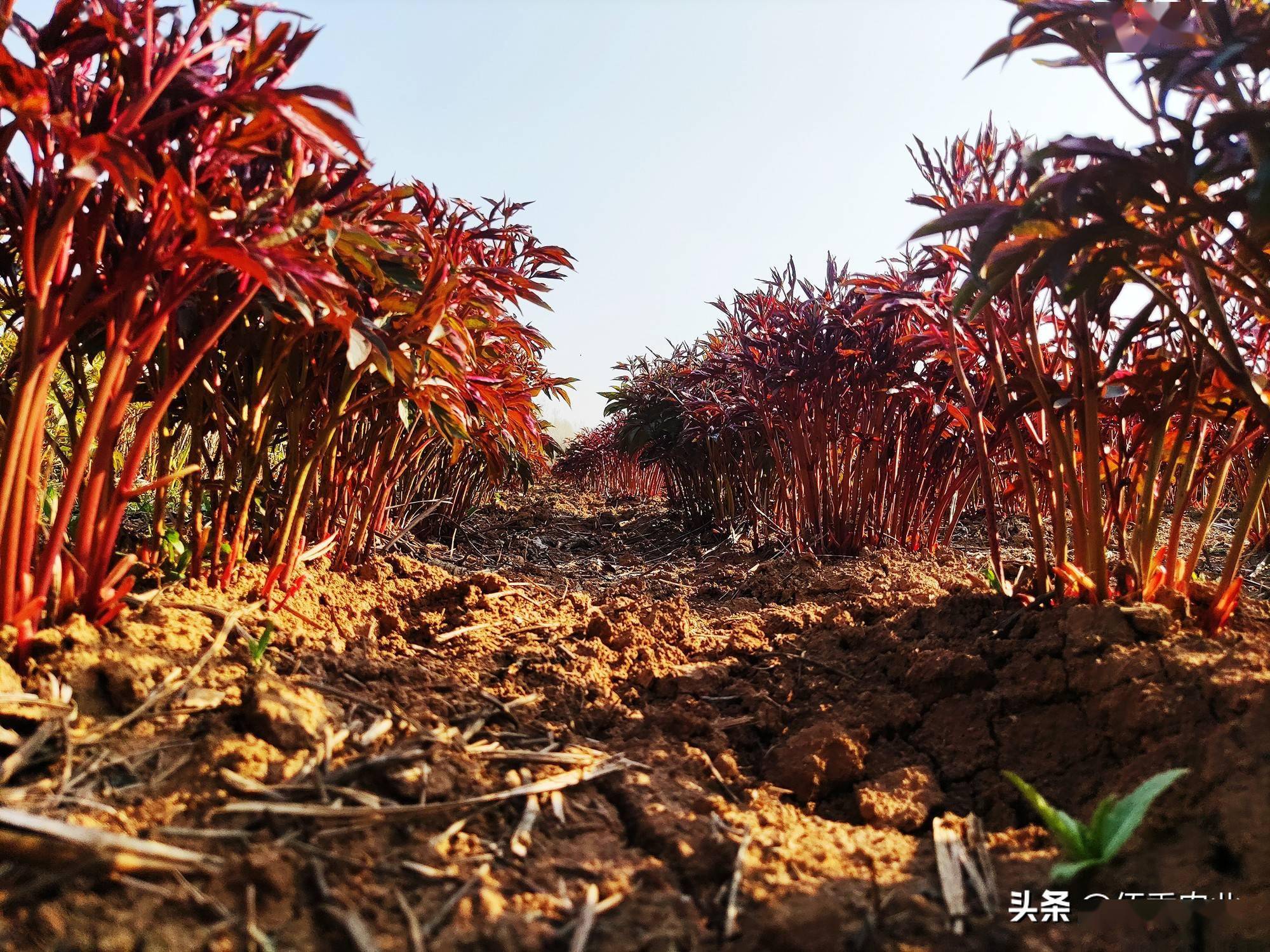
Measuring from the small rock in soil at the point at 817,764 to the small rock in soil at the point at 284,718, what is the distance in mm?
882

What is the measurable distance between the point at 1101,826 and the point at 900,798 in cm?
38

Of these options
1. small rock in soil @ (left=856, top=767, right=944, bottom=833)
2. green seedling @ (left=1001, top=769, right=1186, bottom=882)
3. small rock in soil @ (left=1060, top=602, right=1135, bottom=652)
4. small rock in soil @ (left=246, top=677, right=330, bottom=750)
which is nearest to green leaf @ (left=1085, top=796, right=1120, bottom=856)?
green seedling @ (left=1001, top=769, right=1186, bottom=882)

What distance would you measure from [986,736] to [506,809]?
1005mm

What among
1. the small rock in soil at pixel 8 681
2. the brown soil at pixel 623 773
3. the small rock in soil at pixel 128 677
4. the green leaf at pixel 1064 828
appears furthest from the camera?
the small rock in soil at pixel 128 677

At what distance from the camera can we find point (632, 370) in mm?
7867

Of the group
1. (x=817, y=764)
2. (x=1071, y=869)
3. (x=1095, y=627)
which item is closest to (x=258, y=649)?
(x=817, y=764)

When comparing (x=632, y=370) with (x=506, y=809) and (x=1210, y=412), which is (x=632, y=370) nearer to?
(x=1210, y=412)

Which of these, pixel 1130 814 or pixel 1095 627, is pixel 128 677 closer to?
pixel 1130 814

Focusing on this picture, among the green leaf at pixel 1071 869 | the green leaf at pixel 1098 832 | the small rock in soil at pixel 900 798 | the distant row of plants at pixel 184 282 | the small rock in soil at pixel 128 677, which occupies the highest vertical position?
the distant row of plants at pixel 184 282

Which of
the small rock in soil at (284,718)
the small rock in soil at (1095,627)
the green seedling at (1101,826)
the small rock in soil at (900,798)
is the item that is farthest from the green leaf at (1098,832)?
the small rock in soil at (284,718)

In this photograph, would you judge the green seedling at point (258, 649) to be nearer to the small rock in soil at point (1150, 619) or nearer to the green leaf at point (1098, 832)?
the green leaf at point (1098, 832)

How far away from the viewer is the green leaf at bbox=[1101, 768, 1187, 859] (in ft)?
3.23

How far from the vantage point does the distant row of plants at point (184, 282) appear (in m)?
1.20

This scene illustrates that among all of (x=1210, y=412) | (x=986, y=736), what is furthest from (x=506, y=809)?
(x=1210, y=412)
